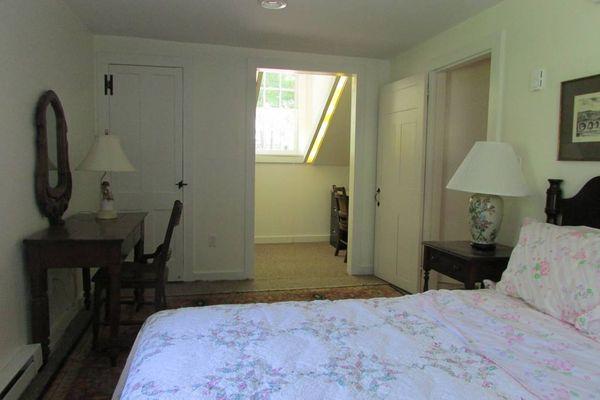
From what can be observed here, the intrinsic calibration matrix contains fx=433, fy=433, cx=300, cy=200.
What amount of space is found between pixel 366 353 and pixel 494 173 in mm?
→ 1523

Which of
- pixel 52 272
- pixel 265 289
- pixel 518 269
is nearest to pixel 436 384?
pixel 518 269

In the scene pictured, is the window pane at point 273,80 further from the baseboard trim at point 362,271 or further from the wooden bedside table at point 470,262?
the wooden bedside table at point 470,262

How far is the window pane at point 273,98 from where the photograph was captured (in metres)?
6.31

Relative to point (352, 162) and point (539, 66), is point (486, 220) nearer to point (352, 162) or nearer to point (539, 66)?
point (539, 66)

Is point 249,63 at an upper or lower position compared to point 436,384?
upper

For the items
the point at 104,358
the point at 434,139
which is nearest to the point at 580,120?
the point at 434,139

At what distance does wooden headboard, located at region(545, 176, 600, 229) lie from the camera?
2076 mm

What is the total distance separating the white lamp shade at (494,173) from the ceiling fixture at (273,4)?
1.58 meters

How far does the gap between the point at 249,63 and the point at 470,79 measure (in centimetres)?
200

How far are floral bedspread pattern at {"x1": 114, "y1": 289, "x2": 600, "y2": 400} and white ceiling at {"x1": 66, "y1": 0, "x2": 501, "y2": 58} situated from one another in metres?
2.12

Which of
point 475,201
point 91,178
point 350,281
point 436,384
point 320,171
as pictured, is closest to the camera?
point 436,384

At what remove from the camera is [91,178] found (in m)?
3.67

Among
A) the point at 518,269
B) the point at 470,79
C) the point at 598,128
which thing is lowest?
the point at 518,269

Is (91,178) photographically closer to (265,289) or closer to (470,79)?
(265,289)
